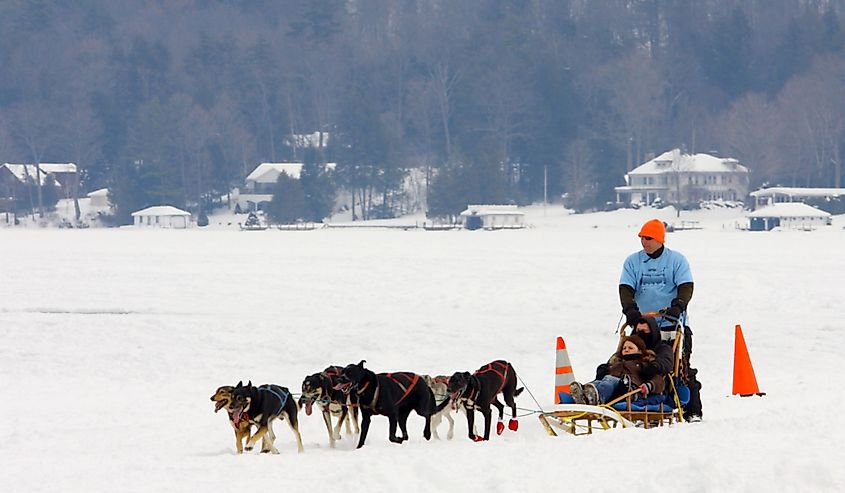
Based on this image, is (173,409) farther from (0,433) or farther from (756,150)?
(756,150)

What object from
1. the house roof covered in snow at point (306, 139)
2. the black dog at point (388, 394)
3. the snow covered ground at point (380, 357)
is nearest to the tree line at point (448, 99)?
the house roof covered in snow at point (306, 139)

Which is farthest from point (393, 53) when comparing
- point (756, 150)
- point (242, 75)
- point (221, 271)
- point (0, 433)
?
point (0, 433)

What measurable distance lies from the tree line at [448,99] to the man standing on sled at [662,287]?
91610 mm

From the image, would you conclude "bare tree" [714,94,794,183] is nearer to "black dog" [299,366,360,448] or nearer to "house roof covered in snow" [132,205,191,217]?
"house roof covered in snow" [132,205,191,217]

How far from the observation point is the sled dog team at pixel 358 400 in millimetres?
11125

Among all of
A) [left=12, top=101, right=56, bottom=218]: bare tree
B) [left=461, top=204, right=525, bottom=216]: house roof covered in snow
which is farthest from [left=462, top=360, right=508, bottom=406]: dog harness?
[left=12, top=101, right=56, bottom=218]: bare tree

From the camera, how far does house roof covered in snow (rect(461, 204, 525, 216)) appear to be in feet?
331

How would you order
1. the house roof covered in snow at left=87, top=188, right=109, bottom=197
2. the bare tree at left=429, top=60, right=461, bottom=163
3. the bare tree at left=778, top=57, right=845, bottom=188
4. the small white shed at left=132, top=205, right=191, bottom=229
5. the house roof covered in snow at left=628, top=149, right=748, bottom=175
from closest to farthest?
the house roof covered in snow at left=628, top=149, right=748, bottom=175
the bare tree at left=778, top=57, right=845, bottom=188
the small white shed at left=132, top=205, right=191, bottom=229
the house roof covered in snow at left=87, top=188, right=109, bottom=197
the bare tree at left=429, top=60, right=461, bottom=163

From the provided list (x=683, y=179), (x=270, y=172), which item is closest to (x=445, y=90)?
(x=270, y=172)

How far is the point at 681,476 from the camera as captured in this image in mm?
9070

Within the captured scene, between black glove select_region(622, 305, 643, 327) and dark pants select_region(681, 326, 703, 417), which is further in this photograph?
dark pants select_region(681, 326, 703, 417)

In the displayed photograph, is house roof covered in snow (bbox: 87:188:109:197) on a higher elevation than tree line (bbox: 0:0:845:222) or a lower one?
lower

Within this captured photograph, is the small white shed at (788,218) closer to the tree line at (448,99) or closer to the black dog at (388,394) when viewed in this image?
the tree line at (448,99)

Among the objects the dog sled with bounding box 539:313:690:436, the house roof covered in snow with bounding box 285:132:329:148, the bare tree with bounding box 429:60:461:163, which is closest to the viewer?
the dog sled with bounding box 539:313:690:436
